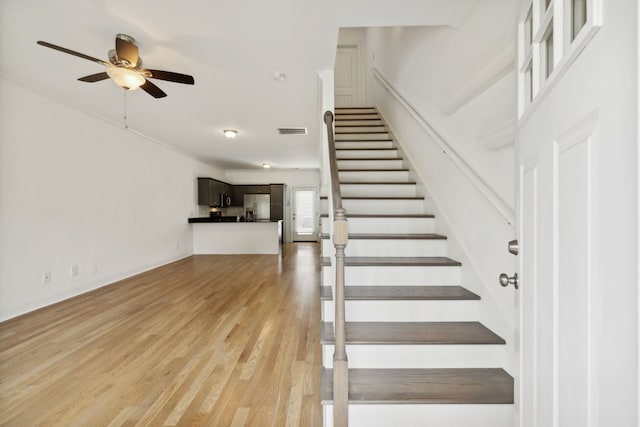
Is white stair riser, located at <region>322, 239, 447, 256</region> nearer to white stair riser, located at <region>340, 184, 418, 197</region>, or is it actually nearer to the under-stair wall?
the under-stair wall

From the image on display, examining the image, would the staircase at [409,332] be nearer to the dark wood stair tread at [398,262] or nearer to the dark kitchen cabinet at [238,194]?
the dark wood stair tread at [398,262]

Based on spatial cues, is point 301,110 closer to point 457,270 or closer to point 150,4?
point 150,4

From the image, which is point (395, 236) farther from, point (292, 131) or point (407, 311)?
point (292, 131)

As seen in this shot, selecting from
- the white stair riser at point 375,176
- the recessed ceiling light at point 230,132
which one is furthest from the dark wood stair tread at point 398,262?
the recessed ceiling light at point 230,132

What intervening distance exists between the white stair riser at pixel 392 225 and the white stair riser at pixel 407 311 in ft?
3.00

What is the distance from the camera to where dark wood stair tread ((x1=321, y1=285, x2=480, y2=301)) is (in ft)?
6.47

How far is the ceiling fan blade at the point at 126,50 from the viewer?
231 centimetres

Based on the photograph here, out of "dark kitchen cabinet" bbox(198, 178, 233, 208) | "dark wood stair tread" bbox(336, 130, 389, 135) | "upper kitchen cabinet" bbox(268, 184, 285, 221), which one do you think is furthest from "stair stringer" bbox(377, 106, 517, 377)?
"upper kitchen cabinet" bbox(268, 184, 285, 221)

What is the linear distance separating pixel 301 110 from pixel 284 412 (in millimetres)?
3678

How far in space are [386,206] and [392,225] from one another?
0.97 ft

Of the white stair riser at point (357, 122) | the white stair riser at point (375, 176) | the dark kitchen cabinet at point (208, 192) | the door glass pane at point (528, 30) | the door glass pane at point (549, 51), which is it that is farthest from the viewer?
the dark kitchen cabinet at point (208, 192)

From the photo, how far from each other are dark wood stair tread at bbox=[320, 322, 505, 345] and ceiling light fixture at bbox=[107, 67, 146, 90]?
2495 mm

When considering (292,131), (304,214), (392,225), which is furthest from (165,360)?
(304,214)

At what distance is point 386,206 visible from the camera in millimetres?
3025
